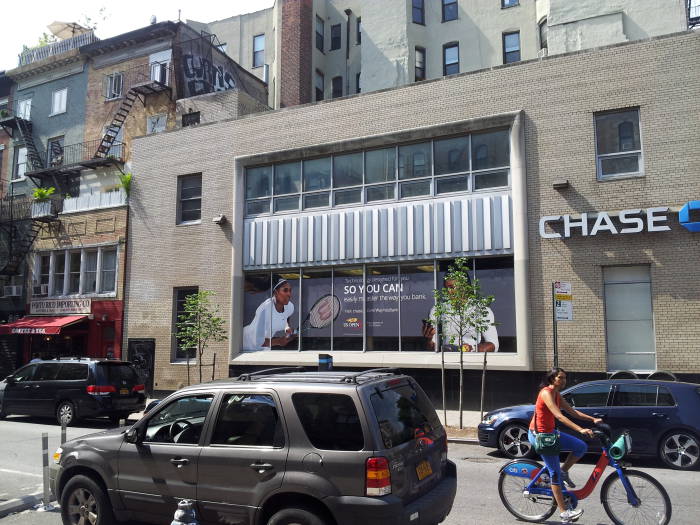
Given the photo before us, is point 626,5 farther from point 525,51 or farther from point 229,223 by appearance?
point 229,223

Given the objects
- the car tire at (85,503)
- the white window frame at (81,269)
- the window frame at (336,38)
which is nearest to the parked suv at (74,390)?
the white window frame at (81,269)

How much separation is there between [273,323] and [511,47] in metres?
20.1

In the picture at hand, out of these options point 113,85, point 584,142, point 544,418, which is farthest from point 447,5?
point 544,418

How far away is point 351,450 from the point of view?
4625 mm

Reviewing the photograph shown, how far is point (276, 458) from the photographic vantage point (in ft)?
15.9

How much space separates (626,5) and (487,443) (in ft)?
64.9

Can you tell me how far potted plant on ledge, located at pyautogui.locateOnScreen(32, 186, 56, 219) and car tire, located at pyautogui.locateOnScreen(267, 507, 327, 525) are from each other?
24.0 metres

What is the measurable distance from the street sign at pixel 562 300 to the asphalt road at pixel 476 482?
3.91 meters

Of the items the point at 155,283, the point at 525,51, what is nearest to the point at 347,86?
the point at 525,51

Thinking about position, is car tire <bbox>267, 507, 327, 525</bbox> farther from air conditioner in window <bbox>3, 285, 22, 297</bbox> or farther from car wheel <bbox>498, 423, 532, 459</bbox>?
air conditioner in window <bbox>3, 285, 22, 297</bbox>

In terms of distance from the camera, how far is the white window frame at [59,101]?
2772 centimetres

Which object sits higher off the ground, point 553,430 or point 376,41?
point 376,41

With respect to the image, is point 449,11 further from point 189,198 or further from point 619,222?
point 619,222

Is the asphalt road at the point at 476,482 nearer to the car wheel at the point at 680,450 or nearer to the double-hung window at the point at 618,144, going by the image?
the car wheel at the point at 680,450
